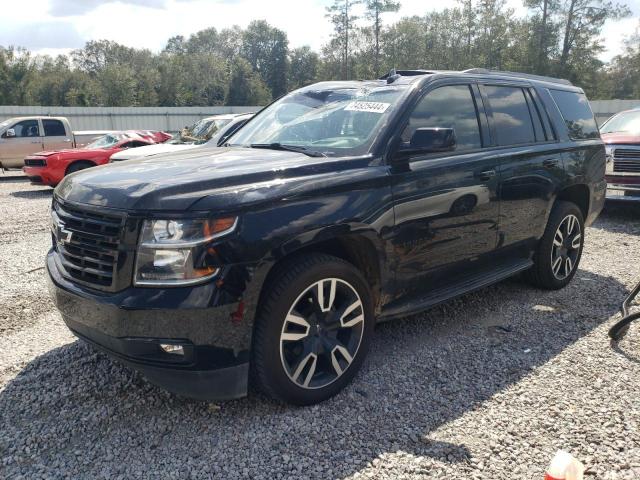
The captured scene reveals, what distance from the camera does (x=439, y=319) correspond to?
4566 millimetres

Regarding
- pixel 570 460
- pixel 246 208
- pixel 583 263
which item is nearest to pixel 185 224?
pixel 246 208

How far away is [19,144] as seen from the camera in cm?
1652

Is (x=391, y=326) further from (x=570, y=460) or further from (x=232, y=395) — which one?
(x=570, y=460)

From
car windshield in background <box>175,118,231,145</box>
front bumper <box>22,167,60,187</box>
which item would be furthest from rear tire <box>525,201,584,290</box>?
front bumper <box>22,167,60,187</box>

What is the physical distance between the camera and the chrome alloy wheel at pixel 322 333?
306 cm

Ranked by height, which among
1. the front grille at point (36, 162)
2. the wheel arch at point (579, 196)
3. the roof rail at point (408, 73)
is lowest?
the front grille at point (36, 162)

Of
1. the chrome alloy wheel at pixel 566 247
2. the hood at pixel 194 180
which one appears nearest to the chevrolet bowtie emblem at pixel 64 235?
the hood at pixel 194 180

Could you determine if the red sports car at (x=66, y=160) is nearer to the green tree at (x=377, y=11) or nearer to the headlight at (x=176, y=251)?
the headlight at (x=176, y=251)

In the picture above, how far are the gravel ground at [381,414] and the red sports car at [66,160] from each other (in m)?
9.22

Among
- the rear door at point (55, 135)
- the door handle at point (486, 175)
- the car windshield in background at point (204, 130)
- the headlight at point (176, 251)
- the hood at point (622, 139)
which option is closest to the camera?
the headlight at point (176, 251)

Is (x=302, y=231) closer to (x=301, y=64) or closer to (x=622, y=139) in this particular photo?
(x=622, y=139)

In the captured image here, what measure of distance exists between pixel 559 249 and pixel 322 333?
3.07 m

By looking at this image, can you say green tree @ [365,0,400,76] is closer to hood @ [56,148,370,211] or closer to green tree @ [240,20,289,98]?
green tree @ [240,20,289,98]

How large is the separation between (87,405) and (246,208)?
5.16 feet
